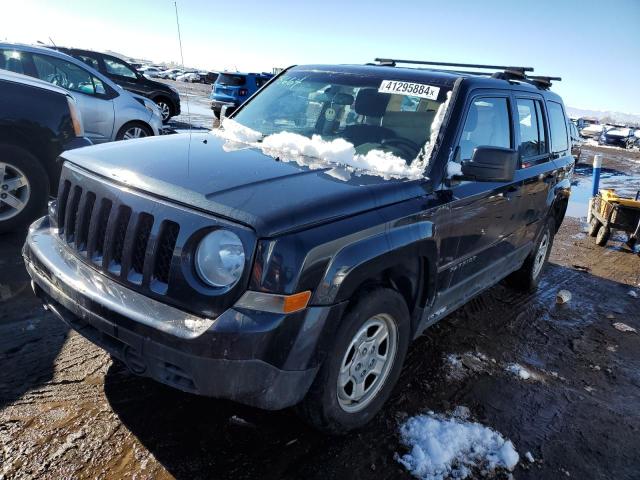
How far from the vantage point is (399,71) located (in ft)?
12.3

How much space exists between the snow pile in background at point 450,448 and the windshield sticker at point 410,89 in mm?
2080

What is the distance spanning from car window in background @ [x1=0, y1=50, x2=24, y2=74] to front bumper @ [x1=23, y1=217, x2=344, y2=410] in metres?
5.83

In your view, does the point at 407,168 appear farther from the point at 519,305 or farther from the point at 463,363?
the point at 519,305

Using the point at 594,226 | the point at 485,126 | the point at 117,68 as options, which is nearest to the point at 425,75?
the point at 485,126

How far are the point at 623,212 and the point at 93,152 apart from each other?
7.20m

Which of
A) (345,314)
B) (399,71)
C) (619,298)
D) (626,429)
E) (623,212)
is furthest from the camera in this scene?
(623,212)

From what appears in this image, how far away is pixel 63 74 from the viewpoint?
24.2 ft

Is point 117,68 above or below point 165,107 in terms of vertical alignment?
above

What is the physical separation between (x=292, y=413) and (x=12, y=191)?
3676 millimetres

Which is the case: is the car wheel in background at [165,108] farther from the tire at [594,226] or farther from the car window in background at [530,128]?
the car window in background at [530,128]

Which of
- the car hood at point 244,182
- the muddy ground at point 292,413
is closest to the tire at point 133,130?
the muddy ground at point 292,413

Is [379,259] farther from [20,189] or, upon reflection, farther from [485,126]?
[20,189]

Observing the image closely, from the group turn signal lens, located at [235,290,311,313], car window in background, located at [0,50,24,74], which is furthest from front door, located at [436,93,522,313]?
car window in background, located at [0,50,24,74]

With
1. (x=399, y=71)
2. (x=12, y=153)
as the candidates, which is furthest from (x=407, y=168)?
(x=12, y=153)
